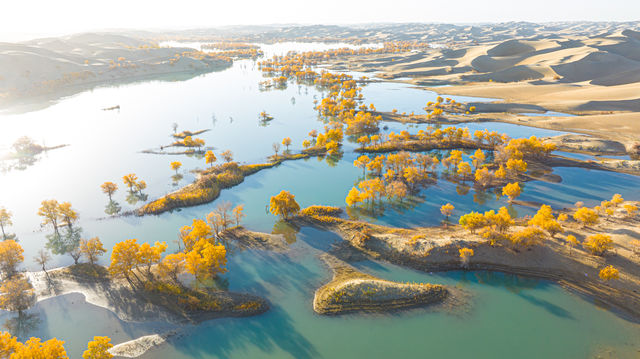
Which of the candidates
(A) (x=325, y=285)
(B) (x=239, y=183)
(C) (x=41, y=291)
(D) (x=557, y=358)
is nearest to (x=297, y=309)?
(A) (x=325, y=285)

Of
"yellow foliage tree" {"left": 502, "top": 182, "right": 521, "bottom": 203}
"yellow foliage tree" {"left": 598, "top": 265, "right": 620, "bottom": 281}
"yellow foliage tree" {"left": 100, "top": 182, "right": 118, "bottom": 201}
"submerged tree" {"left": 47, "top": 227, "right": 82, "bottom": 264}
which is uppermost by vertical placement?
"yellow foliage tree" {"left": 502, "top": 182, "right": 521, "bottom": 203}

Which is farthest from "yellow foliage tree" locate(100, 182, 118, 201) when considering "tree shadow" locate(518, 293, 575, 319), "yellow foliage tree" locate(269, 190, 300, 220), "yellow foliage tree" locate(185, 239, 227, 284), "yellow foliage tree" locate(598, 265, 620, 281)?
"yellow foliage tree" locate(598, 265, 620, 281)

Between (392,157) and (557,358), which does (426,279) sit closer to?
(557,358)

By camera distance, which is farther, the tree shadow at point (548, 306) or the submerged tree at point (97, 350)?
the tree shadow at point (548, 306)

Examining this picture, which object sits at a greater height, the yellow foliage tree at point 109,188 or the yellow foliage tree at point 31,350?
the yellow foliage tree at point 109,188

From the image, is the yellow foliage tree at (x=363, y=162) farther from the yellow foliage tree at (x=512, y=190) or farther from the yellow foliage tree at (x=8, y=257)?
the yellow foliage tree at (x=8, y=257)

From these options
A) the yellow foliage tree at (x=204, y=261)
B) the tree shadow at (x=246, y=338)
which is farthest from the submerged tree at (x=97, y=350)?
the yellow foliage tree at (x=204, y=261)

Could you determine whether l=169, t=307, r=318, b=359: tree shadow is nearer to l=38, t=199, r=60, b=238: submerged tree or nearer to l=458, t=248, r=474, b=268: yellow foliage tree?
l=458, t=248, r=474, b=268: yellow foliage tree

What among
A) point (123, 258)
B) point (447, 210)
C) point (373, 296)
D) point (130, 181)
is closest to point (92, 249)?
point (123, 258)
